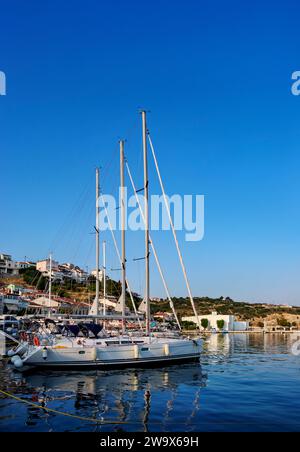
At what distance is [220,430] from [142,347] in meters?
18.6

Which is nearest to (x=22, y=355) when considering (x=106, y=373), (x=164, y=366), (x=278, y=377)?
(x=106, y=373)

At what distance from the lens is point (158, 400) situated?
20453 mm

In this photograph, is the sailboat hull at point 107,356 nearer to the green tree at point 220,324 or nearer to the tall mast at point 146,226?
the tall mast at point 146,226

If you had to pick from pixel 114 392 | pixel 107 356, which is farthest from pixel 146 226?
pixel 114 392

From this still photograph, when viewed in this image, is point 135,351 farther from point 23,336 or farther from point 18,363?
point 23,336

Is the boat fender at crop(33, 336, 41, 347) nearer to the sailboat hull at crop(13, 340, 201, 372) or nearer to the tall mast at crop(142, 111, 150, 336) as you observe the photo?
the sailboat hull at crop(13, 340, 201, 372)

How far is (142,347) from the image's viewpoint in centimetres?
3322

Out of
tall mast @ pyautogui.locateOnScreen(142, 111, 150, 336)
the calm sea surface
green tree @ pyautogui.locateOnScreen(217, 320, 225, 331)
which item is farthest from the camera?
green tree @ pyautogui.locateOnScreen(217, 320, 225, 331)

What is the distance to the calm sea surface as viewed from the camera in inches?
621

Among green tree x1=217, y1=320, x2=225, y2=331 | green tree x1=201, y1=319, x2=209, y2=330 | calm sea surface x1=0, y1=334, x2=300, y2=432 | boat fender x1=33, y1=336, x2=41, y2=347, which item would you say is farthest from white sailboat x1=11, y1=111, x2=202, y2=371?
green tree x1=217, y1=320, x2=225, y2=331

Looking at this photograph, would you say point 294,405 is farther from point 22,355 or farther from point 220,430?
point 22,355
